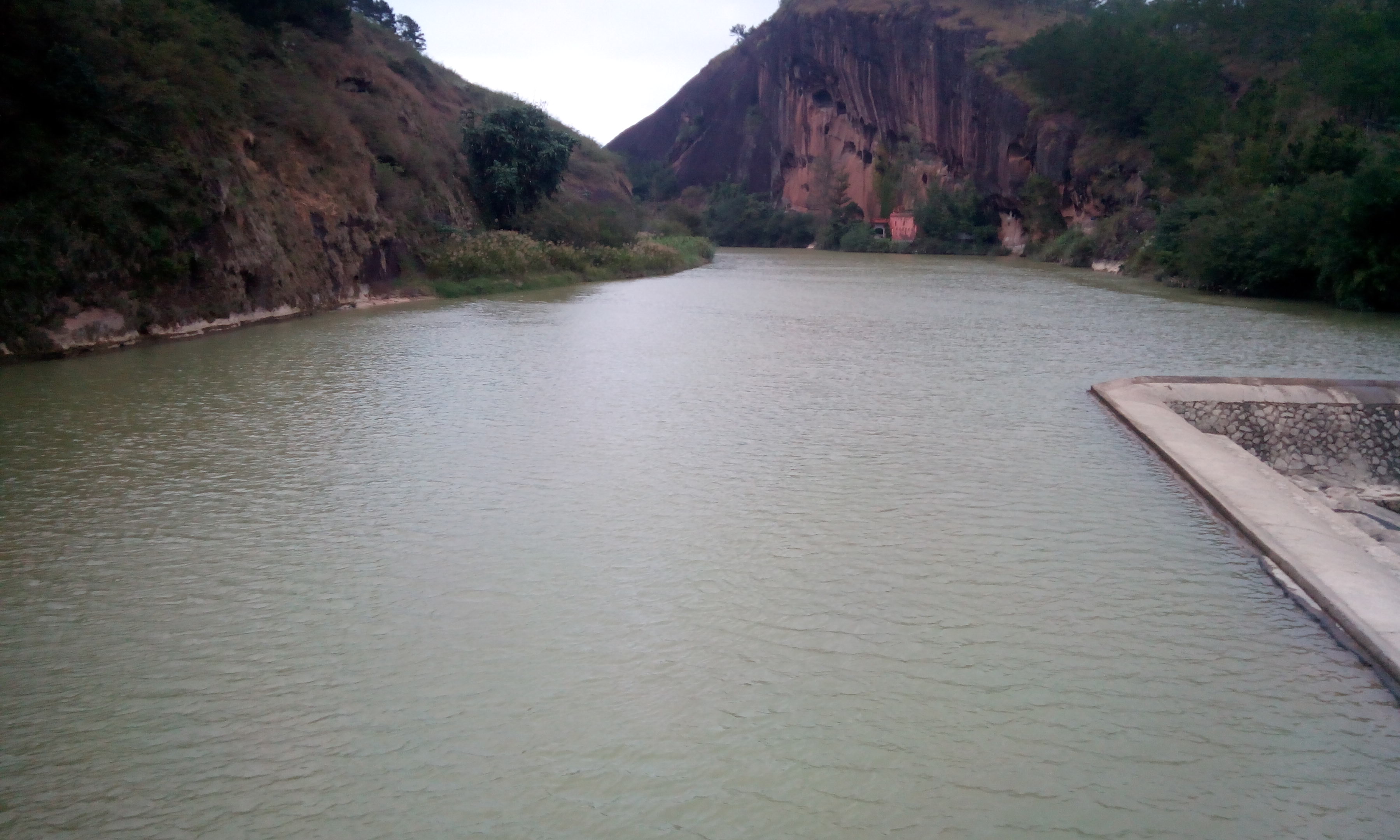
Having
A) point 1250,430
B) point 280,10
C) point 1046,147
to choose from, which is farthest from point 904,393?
point 1046,147

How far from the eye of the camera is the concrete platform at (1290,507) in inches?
203

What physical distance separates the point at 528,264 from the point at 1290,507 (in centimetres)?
2382

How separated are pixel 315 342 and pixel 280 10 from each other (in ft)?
40.3

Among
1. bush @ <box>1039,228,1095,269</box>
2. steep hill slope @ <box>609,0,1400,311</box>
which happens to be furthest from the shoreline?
bush @ <box>1039,228,1095,269</box>

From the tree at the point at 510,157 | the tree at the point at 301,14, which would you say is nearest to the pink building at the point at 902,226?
the tree at the point at 510,157

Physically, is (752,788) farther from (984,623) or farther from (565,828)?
(984,623)

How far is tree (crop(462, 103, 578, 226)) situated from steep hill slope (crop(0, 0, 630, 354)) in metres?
4.69

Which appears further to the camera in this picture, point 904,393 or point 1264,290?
point 1264,290

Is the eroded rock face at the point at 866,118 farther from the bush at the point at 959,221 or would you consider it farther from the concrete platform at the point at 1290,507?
the concrete platform at the point at 1290,507

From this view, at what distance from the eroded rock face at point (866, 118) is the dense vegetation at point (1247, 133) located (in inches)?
128

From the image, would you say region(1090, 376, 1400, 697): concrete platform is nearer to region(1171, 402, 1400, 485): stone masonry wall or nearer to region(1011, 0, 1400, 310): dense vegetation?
region(1171, 402, 1400, 485): stone masonry wall

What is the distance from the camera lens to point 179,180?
1605 centimetres

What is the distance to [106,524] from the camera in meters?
6.77

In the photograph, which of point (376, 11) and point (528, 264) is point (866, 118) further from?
point (528, 264)
